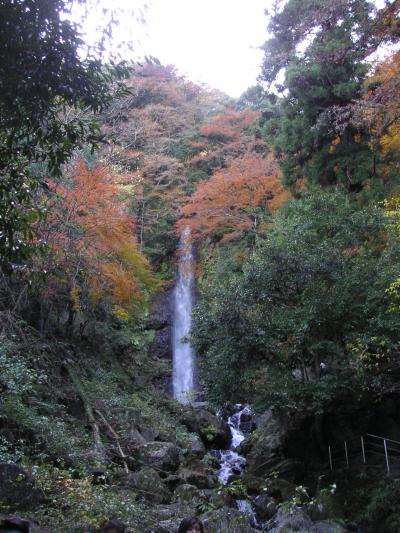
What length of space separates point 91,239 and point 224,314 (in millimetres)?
4632

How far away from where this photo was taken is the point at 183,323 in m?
25.1

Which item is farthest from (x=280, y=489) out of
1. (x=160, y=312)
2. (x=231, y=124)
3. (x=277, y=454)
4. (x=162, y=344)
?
(x=231, y=124)

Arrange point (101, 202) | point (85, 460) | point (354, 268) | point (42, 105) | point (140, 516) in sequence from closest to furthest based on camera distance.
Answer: point (42, 105)
point (140, 516)
point (85, 460)
point (354, 268)
point (101, 202)

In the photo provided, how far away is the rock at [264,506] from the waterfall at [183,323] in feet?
33.2

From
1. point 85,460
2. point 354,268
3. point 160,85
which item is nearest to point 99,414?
point 85,460

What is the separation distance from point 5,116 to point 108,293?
11.4 meters

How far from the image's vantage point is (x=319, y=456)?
13.1m

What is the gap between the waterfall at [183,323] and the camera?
2325cm

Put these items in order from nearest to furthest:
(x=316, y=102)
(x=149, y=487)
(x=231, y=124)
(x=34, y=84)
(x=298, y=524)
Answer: (x=34, y=84), (x=298, y=524), (x=149, y=487), (x=316, y=102), (x=231, y=124)

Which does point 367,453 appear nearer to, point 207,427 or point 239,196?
point 207,427

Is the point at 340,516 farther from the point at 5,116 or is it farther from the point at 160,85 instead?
the point at 160,85

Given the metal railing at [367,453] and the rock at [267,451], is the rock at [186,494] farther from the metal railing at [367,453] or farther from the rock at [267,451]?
the metal railing at [367,453]

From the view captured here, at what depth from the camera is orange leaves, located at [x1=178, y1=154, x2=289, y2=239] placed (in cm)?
2064

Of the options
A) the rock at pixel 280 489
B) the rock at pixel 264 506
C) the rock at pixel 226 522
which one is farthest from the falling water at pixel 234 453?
the rock at pixel 226 522
